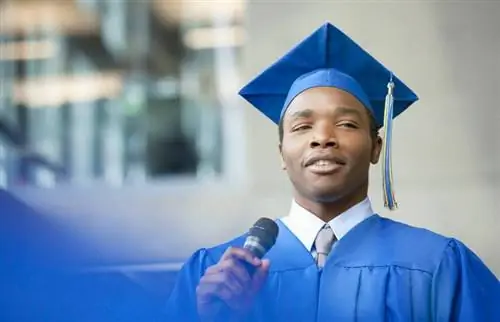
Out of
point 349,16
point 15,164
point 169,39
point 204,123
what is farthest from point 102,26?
point 349,16

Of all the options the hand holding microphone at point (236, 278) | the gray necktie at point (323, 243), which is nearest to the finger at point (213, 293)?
the hand holding microphone at point (236, 278)

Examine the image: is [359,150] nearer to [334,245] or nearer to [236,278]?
[334,245]

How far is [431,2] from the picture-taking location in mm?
1541

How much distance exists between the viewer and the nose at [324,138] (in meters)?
1.08

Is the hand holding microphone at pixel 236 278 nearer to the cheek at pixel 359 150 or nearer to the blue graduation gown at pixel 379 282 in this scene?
the blue graduation gown at pixel 379 282

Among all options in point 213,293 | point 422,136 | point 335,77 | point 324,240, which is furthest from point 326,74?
point 422,136

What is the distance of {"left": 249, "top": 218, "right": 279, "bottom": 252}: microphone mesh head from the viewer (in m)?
1.08

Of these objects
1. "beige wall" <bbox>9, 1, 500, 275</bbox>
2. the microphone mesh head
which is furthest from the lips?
"beige wall" <bbox>9, 1, 500, 275</bbox>

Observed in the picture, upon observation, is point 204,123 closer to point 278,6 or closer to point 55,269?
point 278,6

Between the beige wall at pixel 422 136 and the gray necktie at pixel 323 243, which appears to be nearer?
the gray necktie at pixel 323 243

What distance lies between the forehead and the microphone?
0.16 metres

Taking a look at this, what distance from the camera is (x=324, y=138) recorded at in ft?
3.53

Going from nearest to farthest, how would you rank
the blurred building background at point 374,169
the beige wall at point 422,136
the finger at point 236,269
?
the finger at point 236,269
the blurred building background at point 374,169
the beige wall at point 422,136

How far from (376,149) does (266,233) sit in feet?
0.64
